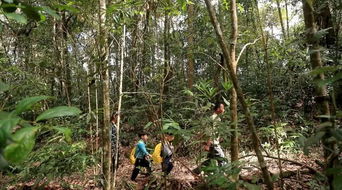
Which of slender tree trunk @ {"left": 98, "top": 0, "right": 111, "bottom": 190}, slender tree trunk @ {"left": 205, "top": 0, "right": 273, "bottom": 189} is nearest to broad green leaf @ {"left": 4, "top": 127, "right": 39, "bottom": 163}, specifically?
slender tree trunk @ {"left": 205, "top": 0, "right": 273, "bottom": 189}

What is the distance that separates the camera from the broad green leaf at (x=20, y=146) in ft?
1.95

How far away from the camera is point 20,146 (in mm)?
604

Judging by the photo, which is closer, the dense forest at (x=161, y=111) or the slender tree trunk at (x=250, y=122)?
the dense forest at (x=161, y=111)

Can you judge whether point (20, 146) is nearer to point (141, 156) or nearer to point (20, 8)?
point (20, 8)

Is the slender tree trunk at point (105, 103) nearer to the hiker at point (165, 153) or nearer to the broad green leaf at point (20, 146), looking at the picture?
the hiker at point (165, 153)

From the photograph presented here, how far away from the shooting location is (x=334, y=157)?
3.91ft

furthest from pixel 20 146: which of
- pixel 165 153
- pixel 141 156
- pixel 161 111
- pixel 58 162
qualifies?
pixel 141 156

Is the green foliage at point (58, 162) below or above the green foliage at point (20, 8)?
below

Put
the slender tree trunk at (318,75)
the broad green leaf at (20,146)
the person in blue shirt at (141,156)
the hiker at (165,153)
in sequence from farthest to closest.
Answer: the person in blue shirt at (141,156) → the hiker at (165,153) → the slender tree trunk at (318,75) → the broad green leaf at (20,146)

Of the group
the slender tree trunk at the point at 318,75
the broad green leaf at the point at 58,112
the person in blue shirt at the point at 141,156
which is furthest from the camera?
the person in blue shirt at the point at 141,156

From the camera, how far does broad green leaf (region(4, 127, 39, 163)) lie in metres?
0.60

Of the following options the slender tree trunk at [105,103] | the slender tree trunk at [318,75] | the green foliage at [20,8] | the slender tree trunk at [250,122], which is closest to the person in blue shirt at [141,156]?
the slender tree trunk at [105,103]

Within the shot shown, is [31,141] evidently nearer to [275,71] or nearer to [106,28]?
[106,28]

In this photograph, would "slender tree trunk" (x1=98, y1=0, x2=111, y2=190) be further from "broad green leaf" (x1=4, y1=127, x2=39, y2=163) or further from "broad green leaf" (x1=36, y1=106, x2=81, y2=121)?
"broad green leaf" (x1=4, y1=127, x2=39, y2=163)
